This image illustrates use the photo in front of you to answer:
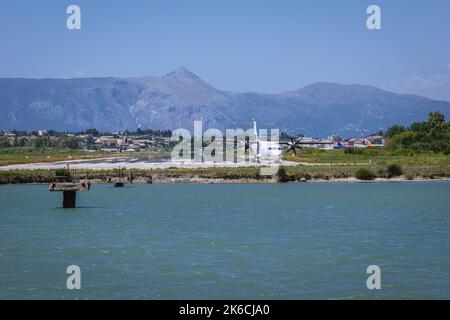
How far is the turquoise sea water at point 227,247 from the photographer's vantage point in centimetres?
2786

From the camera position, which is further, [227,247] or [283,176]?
[283,176]

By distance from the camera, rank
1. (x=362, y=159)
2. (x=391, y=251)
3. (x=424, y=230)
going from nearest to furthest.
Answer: (x=391, y=251) → (x=424, y=230) → (x=362, y=159)

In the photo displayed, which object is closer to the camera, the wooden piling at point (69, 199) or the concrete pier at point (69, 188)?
the concrete pier at point (69, 188)

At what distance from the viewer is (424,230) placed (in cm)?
4669

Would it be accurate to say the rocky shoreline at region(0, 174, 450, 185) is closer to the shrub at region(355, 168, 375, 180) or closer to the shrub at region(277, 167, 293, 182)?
the shrub at region(277, 167, 293, 182)

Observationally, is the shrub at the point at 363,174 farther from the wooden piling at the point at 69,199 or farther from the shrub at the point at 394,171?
the wooden piling at the point at 69,199

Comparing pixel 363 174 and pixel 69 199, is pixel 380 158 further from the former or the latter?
pixel 69 199

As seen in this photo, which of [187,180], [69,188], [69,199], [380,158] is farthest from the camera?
[380,158]

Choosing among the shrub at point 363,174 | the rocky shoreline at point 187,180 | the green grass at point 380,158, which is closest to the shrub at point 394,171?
the rocky shoreline at point 187,180

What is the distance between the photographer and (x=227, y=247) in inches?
1527

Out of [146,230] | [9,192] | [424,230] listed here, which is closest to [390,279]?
[424,230]

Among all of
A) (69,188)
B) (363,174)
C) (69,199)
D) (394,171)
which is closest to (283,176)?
(363,174)

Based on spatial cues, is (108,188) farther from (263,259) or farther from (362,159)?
(263,259)

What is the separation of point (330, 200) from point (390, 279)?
4302 cm
